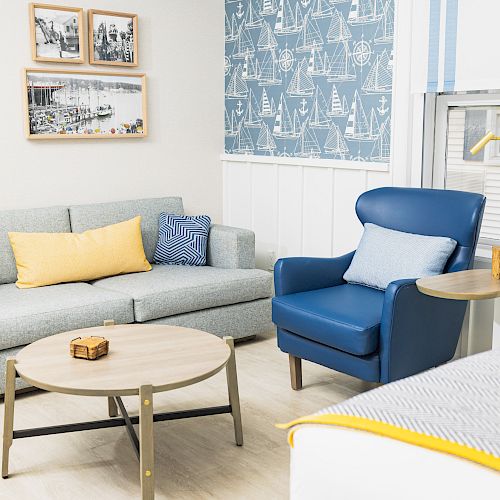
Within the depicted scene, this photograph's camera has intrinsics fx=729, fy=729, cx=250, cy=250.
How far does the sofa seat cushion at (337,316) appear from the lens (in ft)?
9.57

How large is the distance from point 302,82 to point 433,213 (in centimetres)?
142

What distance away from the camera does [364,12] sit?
3.95 meters

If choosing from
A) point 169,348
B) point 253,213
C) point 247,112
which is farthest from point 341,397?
point 247,112

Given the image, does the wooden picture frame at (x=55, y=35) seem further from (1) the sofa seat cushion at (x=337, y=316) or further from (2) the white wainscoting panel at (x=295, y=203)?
(1) the sofa seat cushion at (x=337, y=316)

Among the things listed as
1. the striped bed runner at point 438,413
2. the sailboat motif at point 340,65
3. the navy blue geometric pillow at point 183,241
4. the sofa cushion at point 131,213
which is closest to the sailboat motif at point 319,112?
the sailboat motif at point 340,65

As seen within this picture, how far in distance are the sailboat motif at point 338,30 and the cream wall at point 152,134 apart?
100 centimetres

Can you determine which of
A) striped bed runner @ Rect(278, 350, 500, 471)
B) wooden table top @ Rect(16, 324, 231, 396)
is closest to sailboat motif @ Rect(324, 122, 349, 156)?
wooden table top @ Rect(16, 324, 231, 396)

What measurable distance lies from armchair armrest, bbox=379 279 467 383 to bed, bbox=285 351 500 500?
130 centimetres

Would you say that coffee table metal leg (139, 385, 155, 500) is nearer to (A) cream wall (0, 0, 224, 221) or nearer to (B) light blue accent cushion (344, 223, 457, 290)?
(B) light blue accent cushion (344, 223, 457, 290)

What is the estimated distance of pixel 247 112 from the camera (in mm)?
4809

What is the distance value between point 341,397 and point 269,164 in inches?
72.1

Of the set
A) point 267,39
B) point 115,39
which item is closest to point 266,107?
point 267,39

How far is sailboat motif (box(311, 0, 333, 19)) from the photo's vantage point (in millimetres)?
4148

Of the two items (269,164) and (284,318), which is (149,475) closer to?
(284,318)
